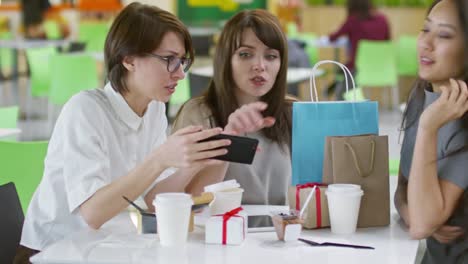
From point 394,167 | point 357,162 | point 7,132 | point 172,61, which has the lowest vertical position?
point 394,167

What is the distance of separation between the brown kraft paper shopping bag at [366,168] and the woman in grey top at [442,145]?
8 cm

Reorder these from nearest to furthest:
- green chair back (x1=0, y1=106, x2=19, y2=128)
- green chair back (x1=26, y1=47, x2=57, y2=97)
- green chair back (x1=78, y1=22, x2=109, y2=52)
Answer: green chair back (x1=0, y1=106, x2=19, y2=128)
green chair back (x1=26, y1=47, x2=57, y2=97)
green chair back (x1=78, y1=22, x2=109, y2=52)

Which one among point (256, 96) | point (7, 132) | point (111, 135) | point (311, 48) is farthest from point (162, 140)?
point (311, 48)

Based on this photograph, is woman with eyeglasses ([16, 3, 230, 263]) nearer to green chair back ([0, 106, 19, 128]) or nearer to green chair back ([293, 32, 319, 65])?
green chair back ([0, 106, 19, 128])

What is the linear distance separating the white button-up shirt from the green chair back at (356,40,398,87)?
6960 mm

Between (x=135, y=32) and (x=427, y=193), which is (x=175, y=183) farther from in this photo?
(x=427, y=193)

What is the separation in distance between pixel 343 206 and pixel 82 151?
77 centimetres

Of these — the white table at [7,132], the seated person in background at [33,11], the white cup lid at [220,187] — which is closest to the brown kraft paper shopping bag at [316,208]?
the white cup lid at [220,187]

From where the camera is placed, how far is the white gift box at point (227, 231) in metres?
2.32

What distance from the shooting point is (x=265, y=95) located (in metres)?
3.28

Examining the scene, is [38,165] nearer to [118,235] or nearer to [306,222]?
[118,235]

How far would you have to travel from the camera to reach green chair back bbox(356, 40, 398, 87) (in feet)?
31.2

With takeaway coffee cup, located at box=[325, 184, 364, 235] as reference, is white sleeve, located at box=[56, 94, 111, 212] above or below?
above

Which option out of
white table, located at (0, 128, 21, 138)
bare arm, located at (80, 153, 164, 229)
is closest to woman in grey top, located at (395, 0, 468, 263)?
bare arm, located at (80, 153, 164, 229)
